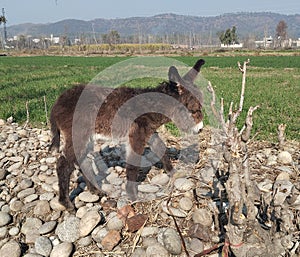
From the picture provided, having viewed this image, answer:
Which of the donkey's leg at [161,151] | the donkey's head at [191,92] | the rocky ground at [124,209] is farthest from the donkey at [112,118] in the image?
the donkey's leg at [161,151]

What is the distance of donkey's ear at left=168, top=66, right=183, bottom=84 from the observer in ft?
15.9

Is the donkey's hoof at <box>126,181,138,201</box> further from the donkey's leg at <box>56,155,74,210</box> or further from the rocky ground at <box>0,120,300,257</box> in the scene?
the donkey's leg at <box>56,155,74,210</box>

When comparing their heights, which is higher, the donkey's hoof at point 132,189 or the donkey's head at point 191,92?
the donkey's head at point 191,92

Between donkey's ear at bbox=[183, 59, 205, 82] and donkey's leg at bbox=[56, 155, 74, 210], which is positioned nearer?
donkey's leg at bbox=[56, 155, 74, 210]

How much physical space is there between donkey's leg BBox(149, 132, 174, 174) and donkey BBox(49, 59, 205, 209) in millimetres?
743

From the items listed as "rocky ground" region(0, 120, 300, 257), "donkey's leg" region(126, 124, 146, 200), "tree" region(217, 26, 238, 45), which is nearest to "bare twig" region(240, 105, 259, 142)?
"rocky ground" region(0, 120, 300, 257)

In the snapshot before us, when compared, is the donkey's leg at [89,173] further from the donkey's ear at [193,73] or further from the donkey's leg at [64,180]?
the donkey's ear at [193,73]

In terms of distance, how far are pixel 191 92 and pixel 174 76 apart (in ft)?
1.41

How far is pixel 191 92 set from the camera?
5.15 meters

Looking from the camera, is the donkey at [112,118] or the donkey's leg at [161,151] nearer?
the donkey at [112,118]

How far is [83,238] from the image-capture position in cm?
416

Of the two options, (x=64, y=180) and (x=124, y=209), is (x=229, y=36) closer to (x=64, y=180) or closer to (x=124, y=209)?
(x=64, y=180)

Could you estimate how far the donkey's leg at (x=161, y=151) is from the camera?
232 inches

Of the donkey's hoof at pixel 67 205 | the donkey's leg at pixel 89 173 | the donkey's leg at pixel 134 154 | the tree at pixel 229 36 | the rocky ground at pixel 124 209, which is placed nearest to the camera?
the rocky ground at pixel 124 209
